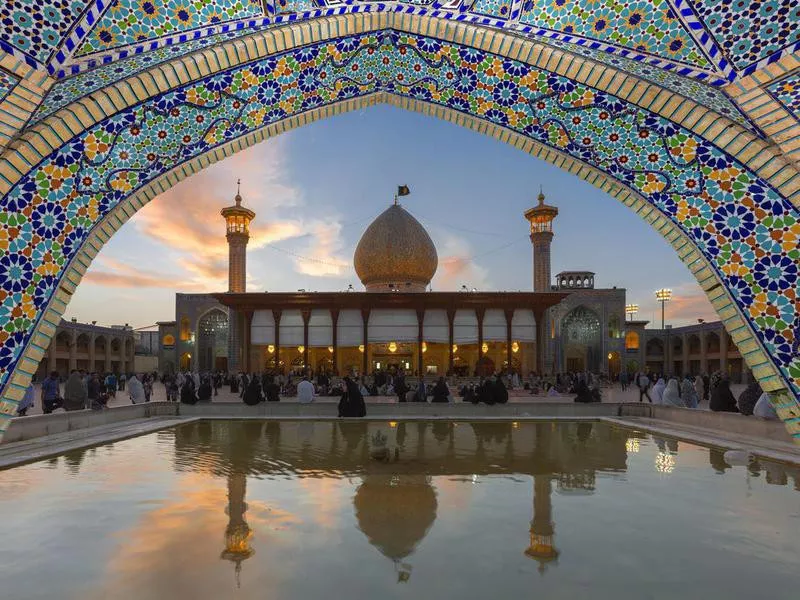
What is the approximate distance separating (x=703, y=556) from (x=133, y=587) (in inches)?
97.2

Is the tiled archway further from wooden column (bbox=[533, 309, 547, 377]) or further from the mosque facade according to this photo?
wooden column (bbox=[533, 309, 547, 377])

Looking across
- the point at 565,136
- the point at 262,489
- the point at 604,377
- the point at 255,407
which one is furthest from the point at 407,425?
the point at 604,377

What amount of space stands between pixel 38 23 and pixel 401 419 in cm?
666

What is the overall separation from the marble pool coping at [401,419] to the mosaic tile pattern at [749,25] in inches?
135

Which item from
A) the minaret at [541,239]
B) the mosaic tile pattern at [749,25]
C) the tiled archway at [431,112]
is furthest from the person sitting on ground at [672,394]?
the minaret at [541,239]

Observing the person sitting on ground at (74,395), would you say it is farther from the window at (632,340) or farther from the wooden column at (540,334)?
the window at (632,340)

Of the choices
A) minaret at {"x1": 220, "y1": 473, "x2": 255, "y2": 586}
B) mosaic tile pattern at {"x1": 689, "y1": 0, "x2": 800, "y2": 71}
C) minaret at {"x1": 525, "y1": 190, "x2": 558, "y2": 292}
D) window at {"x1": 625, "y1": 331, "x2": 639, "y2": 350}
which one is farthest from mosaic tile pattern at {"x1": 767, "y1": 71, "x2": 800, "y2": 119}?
window at {"x1": 625, "y1": 331, "x2": 639, "y2": 350}

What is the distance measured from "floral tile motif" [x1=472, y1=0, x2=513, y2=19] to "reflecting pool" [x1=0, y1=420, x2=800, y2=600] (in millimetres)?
3394

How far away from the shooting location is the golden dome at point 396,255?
23641mm

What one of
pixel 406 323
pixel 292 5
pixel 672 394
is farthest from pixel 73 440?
pixel 406 323

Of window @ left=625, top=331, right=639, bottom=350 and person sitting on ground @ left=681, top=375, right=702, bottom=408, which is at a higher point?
window @ left=625, top=331, right=639, bottom=350

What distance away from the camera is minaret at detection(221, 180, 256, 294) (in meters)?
27.1

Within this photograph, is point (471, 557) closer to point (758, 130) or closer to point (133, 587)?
point (133, 587)

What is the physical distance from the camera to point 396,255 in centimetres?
2361
